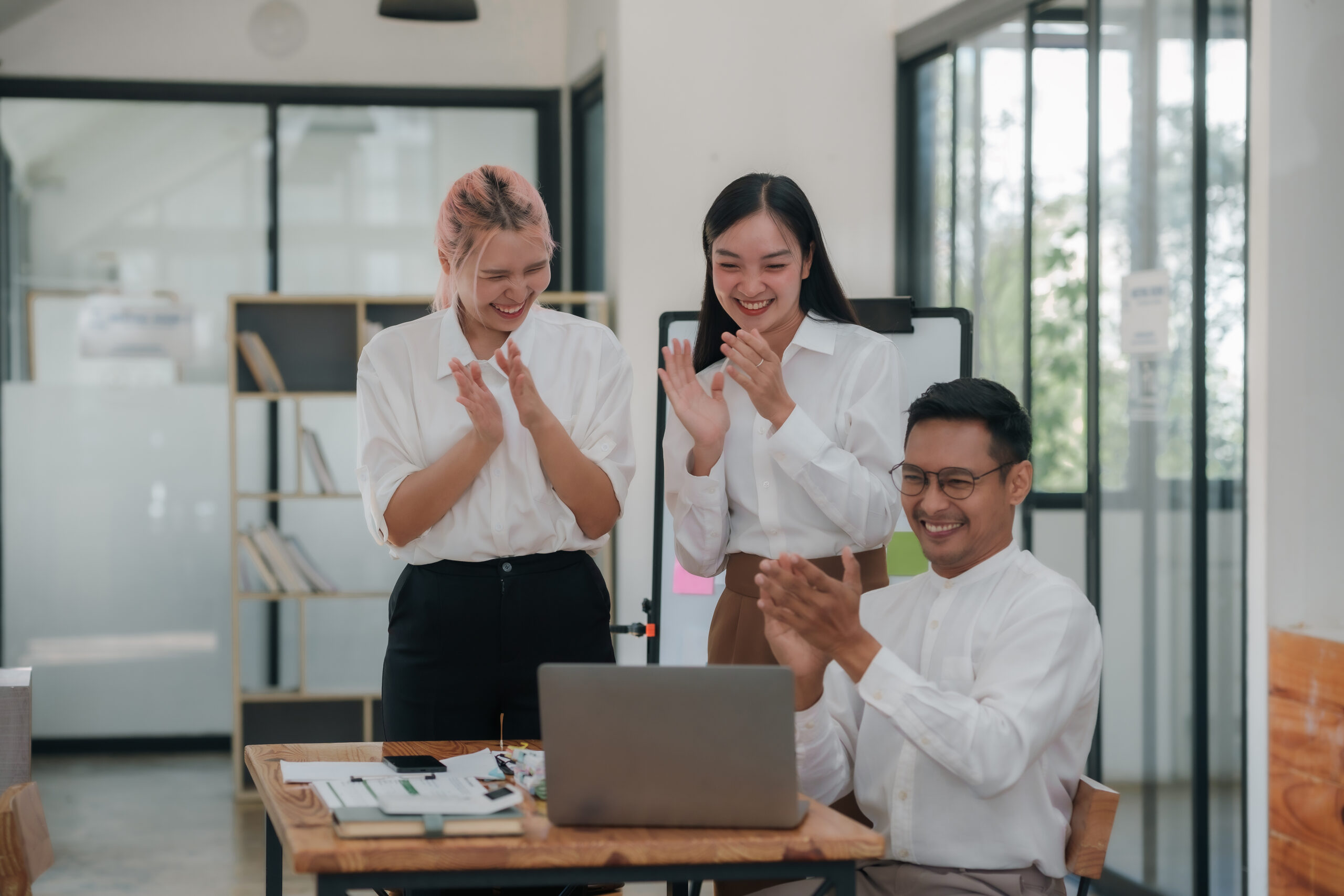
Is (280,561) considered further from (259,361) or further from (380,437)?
(380,437)

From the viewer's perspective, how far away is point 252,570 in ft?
16.6

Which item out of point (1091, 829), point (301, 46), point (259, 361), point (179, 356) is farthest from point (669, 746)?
point (301, 46)

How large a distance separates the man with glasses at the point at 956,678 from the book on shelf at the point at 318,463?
11.9 feet

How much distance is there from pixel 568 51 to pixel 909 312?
3193 millimetres

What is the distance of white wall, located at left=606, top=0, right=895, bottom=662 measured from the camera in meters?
4.59

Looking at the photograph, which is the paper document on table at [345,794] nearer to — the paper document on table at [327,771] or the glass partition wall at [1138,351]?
the paper document on table at [327,771]

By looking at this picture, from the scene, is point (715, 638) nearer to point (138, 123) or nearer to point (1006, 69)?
point (1006, 69)

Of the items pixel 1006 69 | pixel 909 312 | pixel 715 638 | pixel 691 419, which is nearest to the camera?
pixel 691 419

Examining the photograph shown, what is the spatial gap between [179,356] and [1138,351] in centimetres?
409

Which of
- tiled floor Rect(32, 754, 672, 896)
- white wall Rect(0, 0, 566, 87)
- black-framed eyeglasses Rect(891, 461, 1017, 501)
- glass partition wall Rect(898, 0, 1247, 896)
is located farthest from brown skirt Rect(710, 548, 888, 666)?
white wall Rect(0, 0, 566, 87)

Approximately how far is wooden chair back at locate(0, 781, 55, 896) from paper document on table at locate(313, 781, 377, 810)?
69 cm

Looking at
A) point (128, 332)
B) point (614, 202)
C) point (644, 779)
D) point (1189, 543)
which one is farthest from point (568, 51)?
point (644, 779)

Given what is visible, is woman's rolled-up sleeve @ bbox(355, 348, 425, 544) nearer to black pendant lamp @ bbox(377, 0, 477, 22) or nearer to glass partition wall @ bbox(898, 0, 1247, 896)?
glass partition wall @ bbox(898, 0, 1247, 896)

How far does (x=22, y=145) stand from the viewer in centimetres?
557
